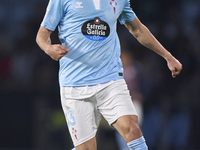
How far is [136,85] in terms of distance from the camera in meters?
6.76

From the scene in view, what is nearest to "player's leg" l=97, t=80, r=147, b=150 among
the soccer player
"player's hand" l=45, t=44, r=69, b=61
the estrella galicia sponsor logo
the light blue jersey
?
the soccer player

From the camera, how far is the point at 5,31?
811cm

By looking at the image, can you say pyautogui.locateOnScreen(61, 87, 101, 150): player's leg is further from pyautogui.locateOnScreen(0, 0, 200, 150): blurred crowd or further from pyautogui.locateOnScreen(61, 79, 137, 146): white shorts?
pyautogui.locateOnScreen(0, 0, 200, 150): blurred crowd

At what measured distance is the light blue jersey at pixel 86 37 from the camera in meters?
3.46

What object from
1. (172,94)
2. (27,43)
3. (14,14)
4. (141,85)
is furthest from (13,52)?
(172,94)

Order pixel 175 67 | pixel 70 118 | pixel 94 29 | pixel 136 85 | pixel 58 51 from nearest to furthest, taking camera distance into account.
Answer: pixel 58 51 → pixel 94 29 → pixel 70 118 → pixel 175 67 → pixel 136 85

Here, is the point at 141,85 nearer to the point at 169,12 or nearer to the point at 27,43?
the point at 169,12

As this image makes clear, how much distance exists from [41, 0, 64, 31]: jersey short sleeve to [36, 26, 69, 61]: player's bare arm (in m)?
0.05

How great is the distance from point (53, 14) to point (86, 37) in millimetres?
329

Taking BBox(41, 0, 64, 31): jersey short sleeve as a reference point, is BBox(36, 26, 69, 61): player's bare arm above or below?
below

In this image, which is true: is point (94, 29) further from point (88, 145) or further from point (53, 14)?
point (88, 145)

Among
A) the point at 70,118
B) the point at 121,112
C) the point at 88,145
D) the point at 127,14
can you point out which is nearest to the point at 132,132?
the point at 121,112

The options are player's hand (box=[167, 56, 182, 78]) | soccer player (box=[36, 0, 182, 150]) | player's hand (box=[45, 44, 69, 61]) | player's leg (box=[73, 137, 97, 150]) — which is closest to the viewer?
player's hand (box=[45, 44, 69, 61])

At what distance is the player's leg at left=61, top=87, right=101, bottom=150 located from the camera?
3549 mm
